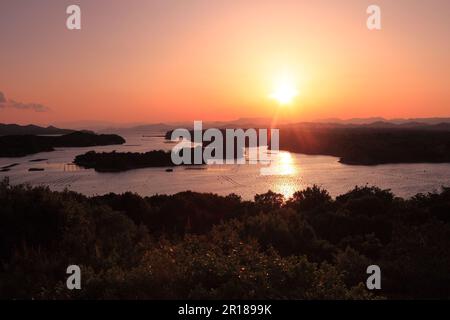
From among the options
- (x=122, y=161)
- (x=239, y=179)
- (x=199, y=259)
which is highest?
(x=199, y=259)

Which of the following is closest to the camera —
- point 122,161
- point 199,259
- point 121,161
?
point 199,259

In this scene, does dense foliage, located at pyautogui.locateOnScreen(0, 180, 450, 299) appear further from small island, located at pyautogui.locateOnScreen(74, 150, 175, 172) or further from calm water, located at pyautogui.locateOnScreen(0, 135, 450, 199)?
small island, located at pyautogui.locateOnScreen(74, 150, 175, 172)

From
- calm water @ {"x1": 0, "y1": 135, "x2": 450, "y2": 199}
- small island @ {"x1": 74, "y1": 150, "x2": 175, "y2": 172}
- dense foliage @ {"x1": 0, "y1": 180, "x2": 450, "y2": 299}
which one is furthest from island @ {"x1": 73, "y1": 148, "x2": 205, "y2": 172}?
dense foliage @ {"x1": 0, "y1": 180, "x2": 450, "y2": 299}

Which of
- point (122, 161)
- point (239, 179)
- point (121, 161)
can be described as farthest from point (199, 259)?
point (122, 161)

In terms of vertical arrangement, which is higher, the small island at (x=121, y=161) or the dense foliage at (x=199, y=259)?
the dense foliage at (x=199, y=259)

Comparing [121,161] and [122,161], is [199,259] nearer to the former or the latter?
[121,161]

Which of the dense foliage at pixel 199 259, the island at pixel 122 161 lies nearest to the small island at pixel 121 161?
the island at pixel 122 161

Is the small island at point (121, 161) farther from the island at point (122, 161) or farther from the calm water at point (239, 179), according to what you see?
the calm water at point (239, 179)

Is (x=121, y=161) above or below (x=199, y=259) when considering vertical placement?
below

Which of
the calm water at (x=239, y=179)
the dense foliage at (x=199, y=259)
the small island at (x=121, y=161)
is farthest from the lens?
the small island at (x=121, y=161)

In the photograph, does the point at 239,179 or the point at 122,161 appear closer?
the point at 239,179
